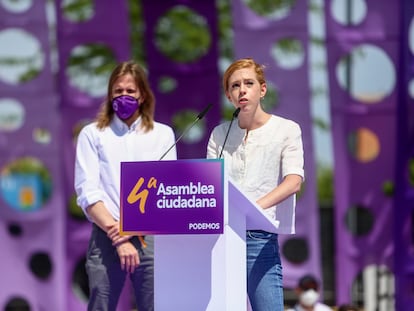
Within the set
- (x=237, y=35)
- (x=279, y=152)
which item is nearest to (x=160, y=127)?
(x=279, y=152)

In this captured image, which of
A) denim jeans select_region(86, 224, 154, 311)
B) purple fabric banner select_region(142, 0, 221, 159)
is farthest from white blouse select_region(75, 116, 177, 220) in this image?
purple fabric banner select_region(142, 0, 221, 159)

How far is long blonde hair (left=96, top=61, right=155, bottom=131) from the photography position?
16.3ft

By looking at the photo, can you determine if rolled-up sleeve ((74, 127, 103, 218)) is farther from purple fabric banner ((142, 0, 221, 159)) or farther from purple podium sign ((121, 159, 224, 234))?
purple fabric banner ((142, 0, 221, 159))

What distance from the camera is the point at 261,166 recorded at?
4336 mm

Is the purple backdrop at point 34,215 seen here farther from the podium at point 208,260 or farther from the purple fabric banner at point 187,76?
the podium at point 208,260

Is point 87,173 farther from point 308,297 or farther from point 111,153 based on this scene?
point 308,297

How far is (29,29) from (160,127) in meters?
5.23

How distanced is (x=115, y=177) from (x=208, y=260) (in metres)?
1.00

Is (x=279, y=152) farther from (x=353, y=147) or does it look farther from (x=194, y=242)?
(x=353, y=147)

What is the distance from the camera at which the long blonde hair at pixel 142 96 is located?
4.97 meters

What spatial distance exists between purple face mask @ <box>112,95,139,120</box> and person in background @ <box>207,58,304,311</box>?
0.66 meters

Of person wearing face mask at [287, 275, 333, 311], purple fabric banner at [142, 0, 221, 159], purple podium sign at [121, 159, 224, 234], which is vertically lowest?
person wearing face mask at [287, 275, 333, 311]

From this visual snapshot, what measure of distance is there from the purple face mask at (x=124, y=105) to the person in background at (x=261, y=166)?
660mm

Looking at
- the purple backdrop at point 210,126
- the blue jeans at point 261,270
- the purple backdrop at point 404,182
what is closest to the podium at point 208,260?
the blue jeans at point 261,270
